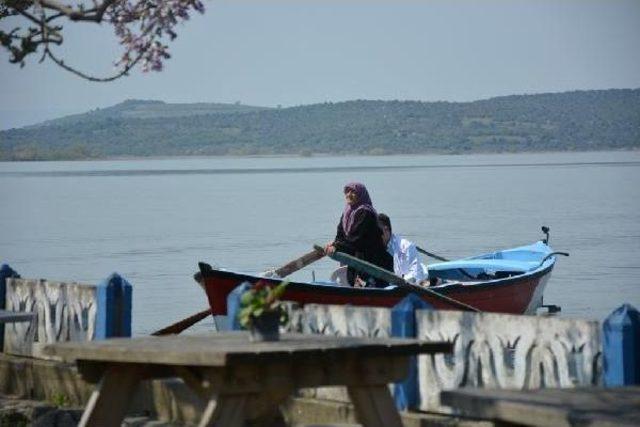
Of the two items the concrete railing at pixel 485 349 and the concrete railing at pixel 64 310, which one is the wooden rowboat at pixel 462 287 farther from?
the concrete railing at pixel 485 349

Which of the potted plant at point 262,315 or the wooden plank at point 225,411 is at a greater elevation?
the potted plant at point 262,315

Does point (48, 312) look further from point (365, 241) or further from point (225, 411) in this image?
point (225, 411)

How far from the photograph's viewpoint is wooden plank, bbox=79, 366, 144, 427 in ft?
33.1

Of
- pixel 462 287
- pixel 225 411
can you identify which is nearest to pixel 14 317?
pixel 225 411

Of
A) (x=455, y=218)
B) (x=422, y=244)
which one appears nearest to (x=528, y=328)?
(x=422, y=244)

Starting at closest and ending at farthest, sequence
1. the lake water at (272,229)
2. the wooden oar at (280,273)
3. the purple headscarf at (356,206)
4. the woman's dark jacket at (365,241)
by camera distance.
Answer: the wooden oar at (280,273), the purple headscarf at (356,206), the woman's dark jacket at (365,241), the lake water at (272,229)

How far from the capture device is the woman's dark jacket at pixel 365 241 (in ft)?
59.9

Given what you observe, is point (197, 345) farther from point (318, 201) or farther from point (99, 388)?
point (318, 201)

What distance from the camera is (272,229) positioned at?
70375 mm

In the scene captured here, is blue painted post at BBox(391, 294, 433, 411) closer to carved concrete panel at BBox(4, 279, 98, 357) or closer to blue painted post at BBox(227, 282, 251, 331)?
blue painted post at BBox(227, 282, 251, 331)

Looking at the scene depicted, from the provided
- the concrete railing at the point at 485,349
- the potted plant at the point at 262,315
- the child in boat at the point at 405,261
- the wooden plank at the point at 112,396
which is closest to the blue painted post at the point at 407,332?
the concrete railing at the point at 485,349

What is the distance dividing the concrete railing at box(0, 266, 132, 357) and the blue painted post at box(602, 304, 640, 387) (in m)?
5.12

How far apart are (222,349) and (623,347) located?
249cm

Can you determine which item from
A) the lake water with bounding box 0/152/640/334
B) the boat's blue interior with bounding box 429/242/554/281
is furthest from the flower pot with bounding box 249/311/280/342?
the lake water with bounding box 0/152/640/334
